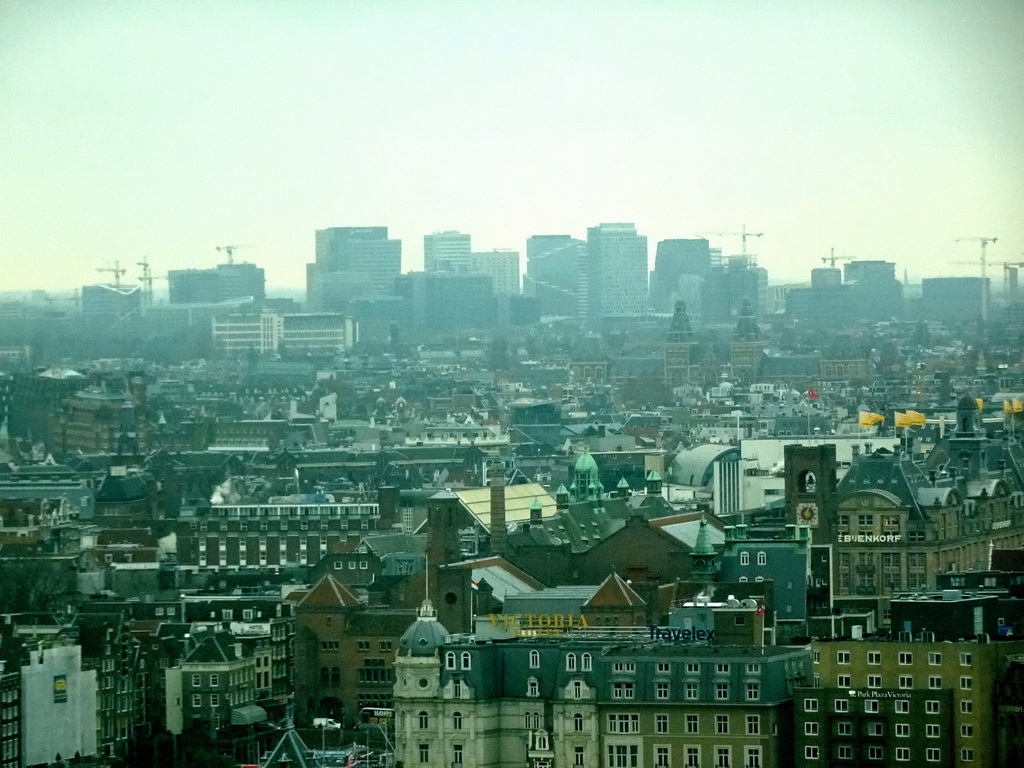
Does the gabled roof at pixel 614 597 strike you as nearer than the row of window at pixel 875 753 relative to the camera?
No

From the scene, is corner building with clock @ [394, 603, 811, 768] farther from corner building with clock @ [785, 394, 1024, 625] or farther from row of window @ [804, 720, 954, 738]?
corner building with clock @ [785, 394, 1024, 625]

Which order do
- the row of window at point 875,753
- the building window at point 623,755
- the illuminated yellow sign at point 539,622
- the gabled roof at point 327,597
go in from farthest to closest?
the gabled roof at point 327,597
the illuminated yellow sign at point 539,622
the building window at point 623,755
the row of window at point 875,753

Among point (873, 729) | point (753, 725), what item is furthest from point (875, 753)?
point (753, 725)

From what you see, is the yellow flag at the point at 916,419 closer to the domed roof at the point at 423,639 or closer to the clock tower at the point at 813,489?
the clock tower at the point at 813,489

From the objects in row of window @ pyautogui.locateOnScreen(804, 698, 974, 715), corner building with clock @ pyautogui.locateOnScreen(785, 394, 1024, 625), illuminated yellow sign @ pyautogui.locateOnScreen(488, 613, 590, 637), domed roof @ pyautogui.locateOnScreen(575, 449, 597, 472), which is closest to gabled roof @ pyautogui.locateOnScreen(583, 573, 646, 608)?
illuminated yellow sign @ pyautogui.locateOnScreen(488, 613, 590, 637)

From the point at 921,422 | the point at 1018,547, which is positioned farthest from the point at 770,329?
the point at 1018,547

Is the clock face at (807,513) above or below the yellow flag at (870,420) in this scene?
above

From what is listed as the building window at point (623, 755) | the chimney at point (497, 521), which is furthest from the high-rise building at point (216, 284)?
the building window at point (623, 755)
